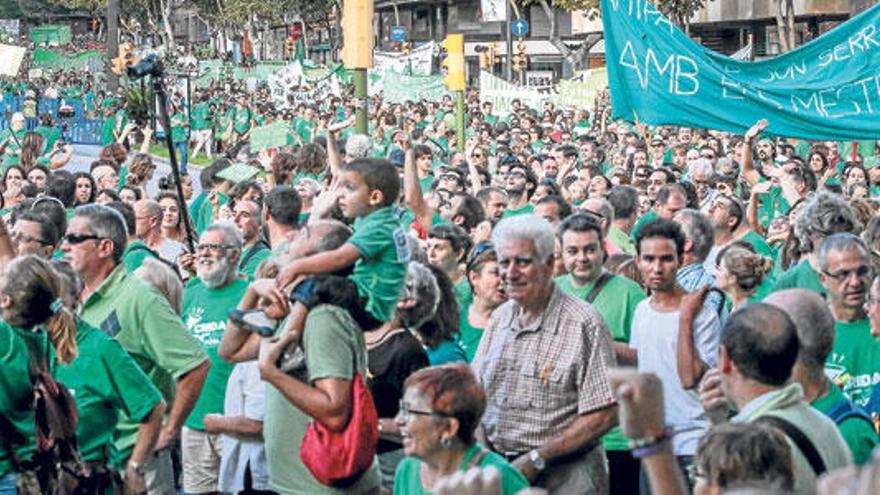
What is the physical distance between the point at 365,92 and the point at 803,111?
3184 millimetres

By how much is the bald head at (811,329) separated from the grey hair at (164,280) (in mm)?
3230

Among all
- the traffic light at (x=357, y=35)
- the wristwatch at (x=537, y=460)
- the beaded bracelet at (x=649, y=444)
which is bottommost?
the wristwatch at (x=537, y=460)

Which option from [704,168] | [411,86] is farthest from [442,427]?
[411,86]

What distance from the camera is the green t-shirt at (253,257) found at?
9422 millimetres

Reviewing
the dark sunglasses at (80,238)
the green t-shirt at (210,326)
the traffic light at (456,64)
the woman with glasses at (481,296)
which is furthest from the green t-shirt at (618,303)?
the traffic light at (456,64)

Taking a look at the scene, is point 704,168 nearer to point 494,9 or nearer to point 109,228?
point 109,228

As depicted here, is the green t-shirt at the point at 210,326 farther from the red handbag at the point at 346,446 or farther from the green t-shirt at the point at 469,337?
the red handbag at the point at 346,446

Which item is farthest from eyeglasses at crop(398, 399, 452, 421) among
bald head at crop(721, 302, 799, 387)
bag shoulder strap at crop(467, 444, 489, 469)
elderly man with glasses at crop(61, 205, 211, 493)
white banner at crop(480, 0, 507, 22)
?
white banner at crop(480, 0, 507, 22)

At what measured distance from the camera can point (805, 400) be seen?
4988 mm

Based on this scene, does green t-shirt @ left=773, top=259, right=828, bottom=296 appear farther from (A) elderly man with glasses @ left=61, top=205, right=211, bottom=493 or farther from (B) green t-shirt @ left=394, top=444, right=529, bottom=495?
(B) green t-shirt @ left=394, top=444, right=529, bottom=495

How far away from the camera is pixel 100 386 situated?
620cm

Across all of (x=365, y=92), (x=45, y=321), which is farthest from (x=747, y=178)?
(x=45, y=321)

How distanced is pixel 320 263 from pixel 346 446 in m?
0.62

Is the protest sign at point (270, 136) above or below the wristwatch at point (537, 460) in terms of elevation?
above
